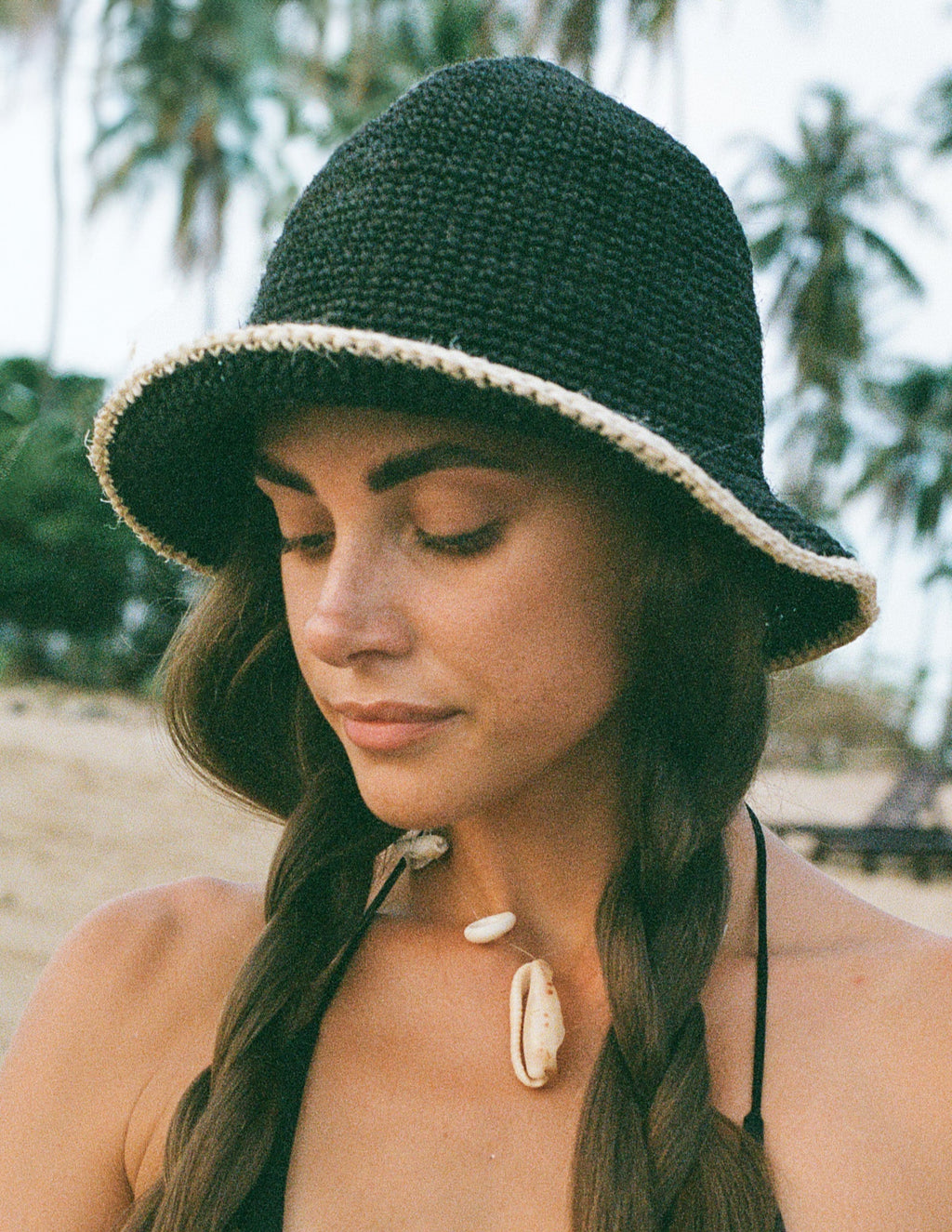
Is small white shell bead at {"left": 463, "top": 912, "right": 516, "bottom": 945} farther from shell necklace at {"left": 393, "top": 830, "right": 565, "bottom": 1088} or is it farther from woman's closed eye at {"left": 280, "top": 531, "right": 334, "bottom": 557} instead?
woman's closed eye at {"left": 280, "top": 531, "right": 334, "bottom": 557}

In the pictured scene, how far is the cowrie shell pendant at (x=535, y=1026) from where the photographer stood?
1521 millimetres

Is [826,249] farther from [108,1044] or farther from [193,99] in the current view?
[108,1044]

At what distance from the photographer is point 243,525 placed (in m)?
1.93

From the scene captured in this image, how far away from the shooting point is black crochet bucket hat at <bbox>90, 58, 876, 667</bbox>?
1321 mm

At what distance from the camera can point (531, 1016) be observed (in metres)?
1.56

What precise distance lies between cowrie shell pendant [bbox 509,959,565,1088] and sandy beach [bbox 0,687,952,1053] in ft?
1.97

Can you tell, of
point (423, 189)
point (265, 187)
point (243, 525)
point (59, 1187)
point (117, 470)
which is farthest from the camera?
point (265, 187)

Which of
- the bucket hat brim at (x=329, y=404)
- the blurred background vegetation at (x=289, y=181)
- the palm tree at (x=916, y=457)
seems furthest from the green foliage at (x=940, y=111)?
the bucket hat brim at (x=329, y=404)

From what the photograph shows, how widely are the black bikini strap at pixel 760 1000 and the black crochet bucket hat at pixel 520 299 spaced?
1.58 ft

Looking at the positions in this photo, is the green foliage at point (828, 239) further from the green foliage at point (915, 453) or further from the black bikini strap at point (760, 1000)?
the black bikini strap at point (760, 1000)

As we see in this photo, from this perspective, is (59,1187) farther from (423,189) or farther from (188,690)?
(423,189)

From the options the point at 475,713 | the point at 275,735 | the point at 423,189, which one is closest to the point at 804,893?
the point at 475,713

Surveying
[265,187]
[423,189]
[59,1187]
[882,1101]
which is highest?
[265,187]

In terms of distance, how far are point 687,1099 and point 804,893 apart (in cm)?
51
